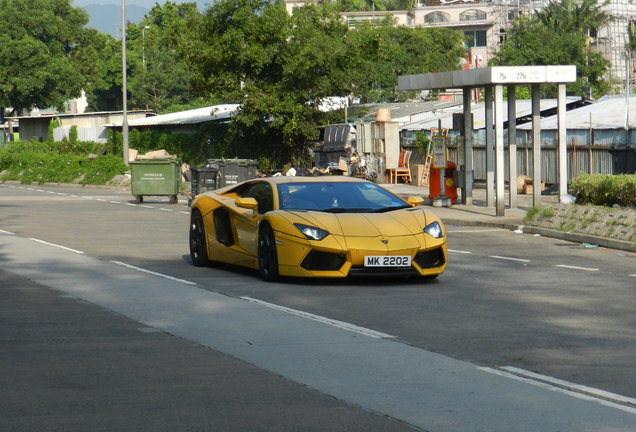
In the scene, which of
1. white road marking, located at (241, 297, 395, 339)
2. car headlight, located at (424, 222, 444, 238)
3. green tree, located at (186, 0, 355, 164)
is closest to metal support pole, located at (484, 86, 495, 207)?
car headlight, located at (424, 222, 444, 238)

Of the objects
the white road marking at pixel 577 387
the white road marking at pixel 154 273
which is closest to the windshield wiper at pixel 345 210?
the white road marking at pixel 154 273

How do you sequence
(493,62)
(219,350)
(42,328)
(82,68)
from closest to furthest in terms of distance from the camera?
(219,350) < (42,328) < (493,62) < (82,68)

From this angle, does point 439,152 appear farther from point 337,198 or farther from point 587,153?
point 337,198

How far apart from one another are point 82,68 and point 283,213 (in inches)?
3710

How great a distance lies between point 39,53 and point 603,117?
2677 inches

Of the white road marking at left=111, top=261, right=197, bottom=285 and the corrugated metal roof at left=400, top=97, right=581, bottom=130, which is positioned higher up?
the corrugated metal roof at left=400, top=97, right=581, bottom=130

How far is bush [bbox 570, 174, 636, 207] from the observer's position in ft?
67.7

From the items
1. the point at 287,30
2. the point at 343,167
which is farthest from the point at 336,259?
the point at 287,30

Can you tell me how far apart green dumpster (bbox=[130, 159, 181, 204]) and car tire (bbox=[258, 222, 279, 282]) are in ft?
72.2

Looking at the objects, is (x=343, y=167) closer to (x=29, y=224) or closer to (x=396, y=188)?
(x=396, y=188)

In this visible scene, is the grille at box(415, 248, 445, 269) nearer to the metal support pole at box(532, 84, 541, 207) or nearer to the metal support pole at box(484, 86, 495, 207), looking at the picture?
the metal support pole at box(532, 84, 541, 207)

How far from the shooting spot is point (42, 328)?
994 cm

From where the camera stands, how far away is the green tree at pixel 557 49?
85.3 meters

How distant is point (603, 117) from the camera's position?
119 feet
